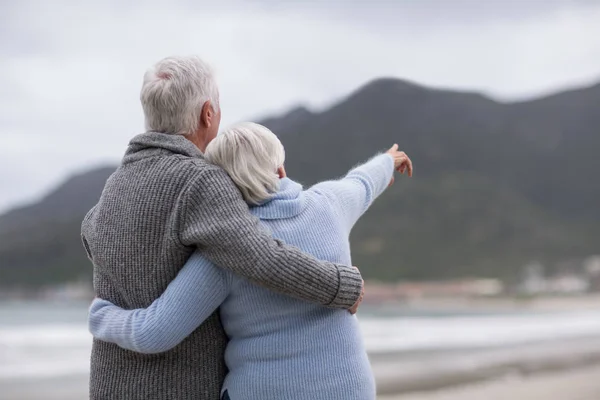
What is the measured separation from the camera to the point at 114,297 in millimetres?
1404

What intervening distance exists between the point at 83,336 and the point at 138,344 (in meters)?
12.7

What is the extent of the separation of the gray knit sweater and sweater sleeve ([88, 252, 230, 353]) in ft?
0.10

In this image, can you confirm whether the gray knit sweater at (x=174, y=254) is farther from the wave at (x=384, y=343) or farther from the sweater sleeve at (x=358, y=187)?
the wave at (x=384, y=343)

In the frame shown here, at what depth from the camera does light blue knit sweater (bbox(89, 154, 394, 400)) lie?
131cm

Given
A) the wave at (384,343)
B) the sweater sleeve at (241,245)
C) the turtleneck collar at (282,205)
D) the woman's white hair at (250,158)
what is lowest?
the wave at (384,343)

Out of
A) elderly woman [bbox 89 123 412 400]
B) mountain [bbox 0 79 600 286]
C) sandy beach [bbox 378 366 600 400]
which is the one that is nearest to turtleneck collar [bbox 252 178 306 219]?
elderly woman [bbox 89 123 412 400]

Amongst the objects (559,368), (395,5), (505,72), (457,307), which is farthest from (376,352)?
(505,72)

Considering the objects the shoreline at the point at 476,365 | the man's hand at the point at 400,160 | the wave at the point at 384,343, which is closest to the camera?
the man's hand at the point at 400,160

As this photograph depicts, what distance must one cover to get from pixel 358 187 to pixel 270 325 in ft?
1.21

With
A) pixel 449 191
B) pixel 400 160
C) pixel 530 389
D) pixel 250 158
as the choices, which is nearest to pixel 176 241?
pixel 250 158

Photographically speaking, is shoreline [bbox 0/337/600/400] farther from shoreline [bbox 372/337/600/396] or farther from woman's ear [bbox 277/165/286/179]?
woman's ear [bbox 277/165/286/179]

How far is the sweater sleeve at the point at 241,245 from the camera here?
1.28 m

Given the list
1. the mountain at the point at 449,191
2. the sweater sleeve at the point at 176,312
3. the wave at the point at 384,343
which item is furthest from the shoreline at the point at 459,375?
the mountain at the point at 449,191

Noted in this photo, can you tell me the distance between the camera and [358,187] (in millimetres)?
1573
